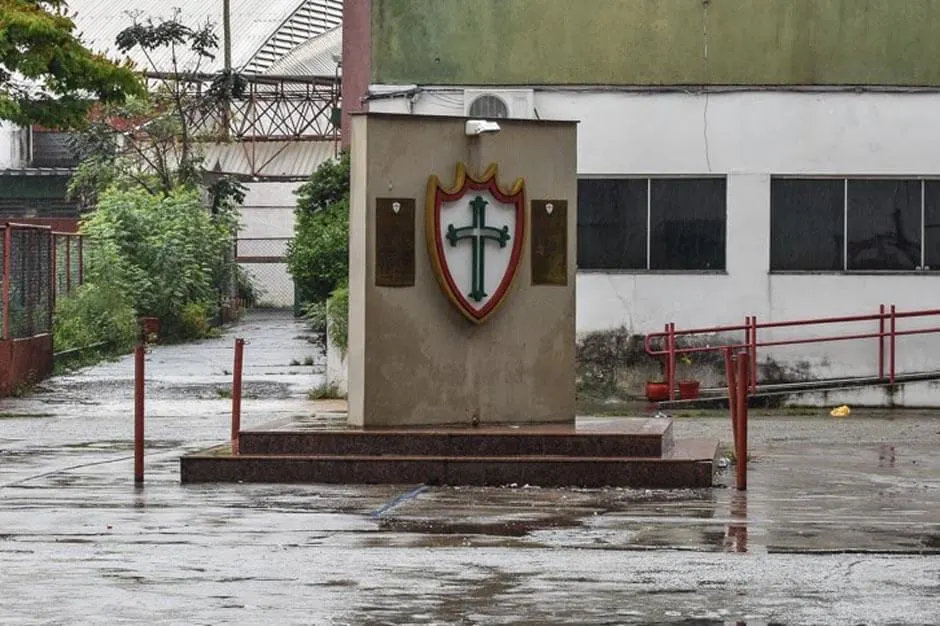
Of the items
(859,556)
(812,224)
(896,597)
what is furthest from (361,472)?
(812,224)

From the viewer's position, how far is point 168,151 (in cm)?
5147

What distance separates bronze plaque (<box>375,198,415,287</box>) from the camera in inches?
684

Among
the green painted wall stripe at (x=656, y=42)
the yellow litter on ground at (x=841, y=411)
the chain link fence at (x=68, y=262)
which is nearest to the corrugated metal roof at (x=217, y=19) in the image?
the chain link fence at (x=68, y=262)

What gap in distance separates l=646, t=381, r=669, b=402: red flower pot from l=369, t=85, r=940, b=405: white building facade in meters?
1.07

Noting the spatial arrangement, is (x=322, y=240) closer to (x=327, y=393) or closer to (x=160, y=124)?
(x=327, y=393)

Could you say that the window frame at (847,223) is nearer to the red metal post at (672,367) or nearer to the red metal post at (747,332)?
the red metal post at (747,332)

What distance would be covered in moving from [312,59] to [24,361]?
105 feet

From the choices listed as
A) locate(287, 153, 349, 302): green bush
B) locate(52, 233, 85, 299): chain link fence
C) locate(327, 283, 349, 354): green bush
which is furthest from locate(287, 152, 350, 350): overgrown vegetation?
locate(52, 233, 85, 299): chain link fence

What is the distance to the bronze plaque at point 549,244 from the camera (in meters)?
18.0

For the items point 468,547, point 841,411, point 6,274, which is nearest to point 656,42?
point 841,411

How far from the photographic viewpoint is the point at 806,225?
27766 mm

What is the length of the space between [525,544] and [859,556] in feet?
6.44

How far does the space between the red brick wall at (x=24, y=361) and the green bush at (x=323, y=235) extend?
15.8 feet

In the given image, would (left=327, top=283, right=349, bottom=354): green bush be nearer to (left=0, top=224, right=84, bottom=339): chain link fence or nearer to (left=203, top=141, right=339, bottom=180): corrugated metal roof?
(left=0, top=224, right=84, bottom=339): chain link fence
